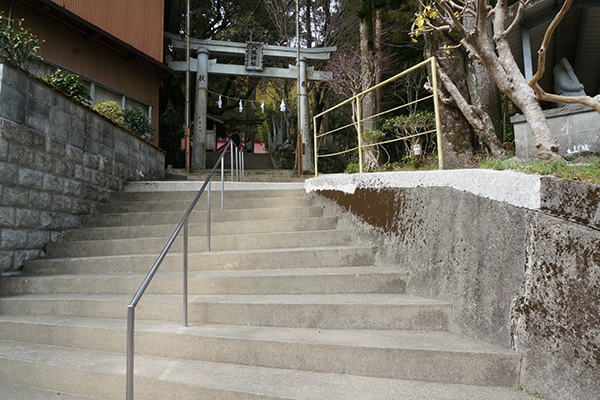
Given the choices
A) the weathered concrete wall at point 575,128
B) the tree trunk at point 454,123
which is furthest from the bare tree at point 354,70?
the weathered concrete wall at point 575,128

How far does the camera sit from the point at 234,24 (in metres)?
17.2

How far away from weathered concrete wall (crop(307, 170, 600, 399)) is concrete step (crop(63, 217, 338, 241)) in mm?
1534

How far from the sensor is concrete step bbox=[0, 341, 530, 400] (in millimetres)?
2145

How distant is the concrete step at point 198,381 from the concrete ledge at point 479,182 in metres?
1.11

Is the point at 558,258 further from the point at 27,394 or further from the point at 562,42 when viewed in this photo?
the point at 562,42

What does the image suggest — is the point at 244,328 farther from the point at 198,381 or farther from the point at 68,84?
the point at 68,84

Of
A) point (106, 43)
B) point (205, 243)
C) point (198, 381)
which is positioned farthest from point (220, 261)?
point (106, 43)

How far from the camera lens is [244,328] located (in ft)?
9.52

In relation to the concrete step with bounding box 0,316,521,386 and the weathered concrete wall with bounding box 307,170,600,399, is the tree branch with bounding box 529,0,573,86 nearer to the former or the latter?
the weathered concrete wall with bounding box 307,170,600,399

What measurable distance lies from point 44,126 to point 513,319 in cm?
532

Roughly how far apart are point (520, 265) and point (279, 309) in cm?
170

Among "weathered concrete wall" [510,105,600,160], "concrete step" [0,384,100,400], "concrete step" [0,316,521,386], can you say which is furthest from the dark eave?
"weathered concrete wall" [510,105,600,160]

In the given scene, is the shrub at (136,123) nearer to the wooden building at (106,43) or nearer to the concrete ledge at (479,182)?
A: the wooden building at (106,43)

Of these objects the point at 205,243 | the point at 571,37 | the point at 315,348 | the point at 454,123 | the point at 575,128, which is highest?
the point at 571,37
